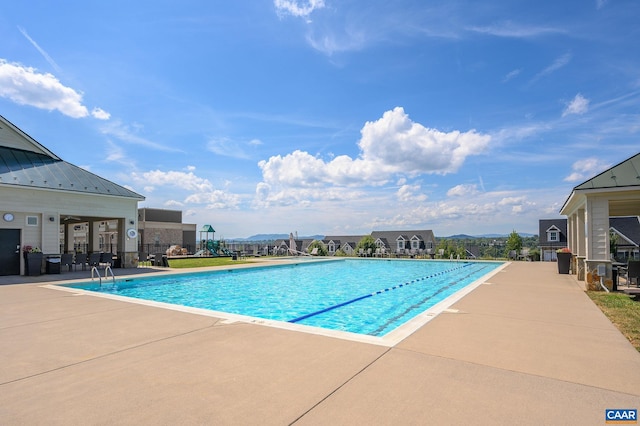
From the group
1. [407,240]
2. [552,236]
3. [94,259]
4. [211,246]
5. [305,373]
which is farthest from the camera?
[407,240]

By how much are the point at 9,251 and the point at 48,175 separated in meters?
3.38

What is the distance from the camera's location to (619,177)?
31.5 ft

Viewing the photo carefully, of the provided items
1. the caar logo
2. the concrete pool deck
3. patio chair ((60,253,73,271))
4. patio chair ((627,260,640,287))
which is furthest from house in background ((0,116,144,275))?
patio chair ((627,260,640,287))

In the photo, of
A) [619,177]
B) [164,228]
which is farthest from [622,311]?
[164,228]

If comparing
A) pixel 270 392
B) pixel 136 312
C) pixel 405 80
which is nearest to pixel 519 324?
pixel 270 392

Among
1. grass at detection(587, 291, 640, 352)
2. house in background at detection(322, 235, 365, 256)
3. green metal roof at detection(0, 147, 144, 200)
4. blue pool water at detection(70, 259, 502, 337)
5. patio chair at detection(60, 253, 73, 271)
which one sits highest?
green metal roof at detection(0, 147, 144, 200)

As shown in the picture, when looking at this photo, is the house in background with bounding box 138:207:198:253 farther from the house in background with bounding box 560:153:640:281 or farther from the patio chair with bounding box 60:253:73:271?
the house in background with bounding box 560:153:640:281

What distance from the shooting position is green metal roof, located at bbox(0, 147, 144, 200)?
526 inches

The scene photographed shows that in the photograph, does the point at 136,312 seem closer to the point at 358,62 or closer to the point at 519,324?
the point at 519,324

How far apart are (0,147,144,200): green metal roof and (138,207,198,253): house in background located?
20618 mm

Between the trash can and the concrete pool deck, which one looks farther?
the trash can

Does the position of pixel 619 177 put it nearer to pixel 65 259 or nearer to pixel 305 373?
pixel 305 373

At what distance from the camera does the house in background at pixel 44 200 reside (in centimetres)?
1299

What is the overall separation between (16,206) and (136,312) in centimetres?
1042
